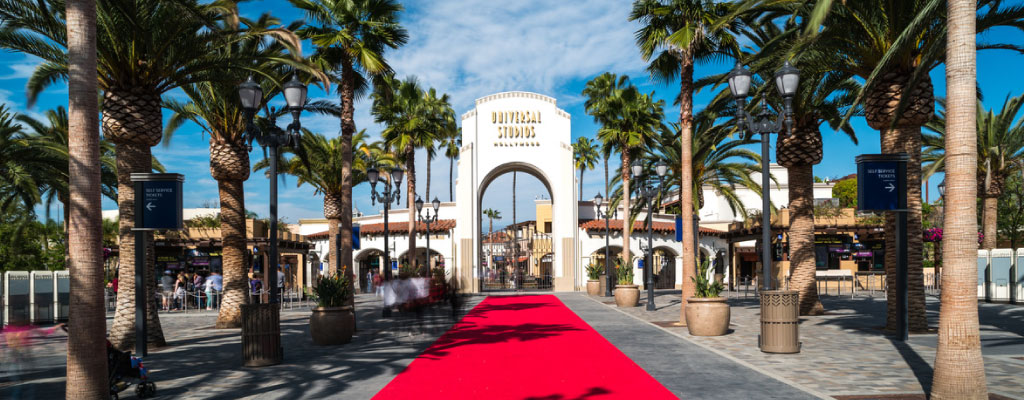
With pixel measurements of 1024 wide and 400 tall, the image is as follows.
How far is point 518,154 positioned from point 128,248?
89.0 feet

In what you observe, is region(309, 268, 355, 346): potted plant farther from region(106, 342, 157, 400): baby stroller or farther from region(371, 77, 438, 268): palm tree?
region(371, 77, 438, 268): palm tree

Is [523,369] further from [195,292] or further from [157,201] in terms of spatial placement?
[195,292]

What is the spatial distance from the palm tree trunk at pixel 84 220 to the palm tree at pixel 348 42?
963cm

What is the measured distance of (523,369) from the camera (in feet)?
31.1

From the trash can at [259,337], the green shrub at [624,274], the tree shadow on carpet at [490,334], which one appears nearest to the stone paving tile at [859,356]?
the tree shadow on carpet at [490,334]

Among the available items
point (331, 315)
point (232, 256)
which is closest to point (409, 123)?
point (232, 256)

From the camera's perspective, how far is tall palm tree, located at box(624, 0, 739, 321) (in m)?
16.4

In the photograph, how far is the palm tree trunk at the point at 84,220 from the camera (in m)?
6.80

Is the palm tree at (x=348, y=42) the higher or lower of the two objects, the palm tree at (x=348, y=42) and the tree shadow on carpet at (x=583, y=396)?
the higher

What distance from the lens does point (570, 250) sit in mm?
38094

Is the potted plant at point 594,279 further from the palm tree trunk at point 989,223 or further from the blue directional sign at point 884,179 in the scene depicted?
the blue directional sign at point 884,179

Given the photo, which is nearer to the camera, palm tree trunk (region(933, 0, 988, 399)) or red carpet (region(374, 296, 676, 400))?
palm tree trunk (region(933, 0, 988, 399))

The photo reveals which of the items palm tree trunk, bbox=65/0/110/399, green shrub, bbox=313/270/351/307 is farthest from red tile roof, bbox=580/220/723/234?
palm tree trunk, bbox=65/0/110/399

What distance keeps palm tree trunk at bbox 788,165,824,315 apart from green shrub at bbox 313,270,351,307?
1205cm
